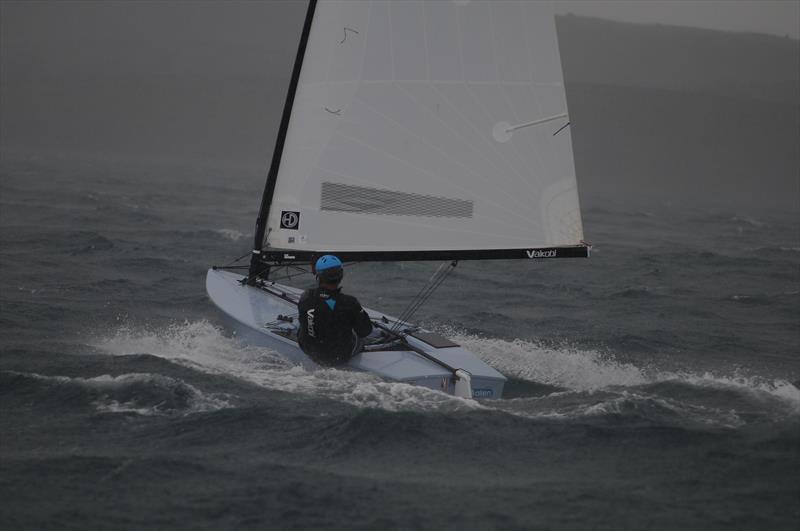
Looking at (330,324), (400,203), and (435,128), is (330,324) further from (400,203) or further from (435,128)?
(435,128)

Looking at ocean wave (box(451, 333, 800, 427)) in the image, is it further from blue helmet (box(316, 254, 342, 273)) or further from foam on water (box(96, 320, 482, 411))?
blue helmet (box(316, 254, 342, 273))

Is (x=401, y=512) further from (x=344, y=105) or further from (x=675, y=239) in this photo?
(x=675, y=239)

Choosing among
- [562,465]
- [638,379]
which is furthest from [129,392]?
[638,379]

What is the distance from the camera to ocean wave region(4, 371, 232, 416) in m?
8.42

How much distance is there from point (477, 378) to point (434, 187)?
2.20 metres

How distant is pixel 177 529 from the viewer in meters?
6.11


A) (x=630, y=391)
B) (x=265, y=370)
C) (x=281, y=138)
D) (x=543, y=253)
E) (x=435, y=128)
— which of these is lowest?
(x=265, y=370)

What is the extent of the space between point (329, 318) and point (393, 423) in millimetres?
1511

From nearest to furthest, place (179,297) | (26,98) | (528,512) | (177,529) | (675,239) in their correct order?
(177,529)
(528,512)
(179,297)
(675,239)
(26,98)

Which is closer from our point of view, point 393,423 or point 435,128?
point 393,423

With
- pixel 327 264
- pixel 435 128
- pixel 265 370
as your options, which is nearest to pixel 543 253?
pixel 435 128

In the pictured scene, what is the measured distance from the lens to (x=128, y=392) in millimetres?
8773

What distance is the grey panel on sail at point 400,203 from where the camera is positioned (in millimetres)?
10242

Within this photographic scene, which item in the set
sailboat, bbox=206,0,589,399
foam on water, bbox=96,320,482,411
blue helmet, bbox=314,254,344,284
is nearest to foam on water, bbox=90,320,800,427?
foam on water, bbox=96,320,482,411
